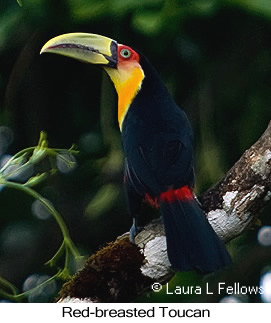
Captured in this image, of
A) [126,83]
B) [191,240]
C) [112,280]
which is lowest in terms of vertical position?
[112,280]

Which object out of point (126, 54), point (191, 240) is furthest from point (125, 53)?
point (191, 240)

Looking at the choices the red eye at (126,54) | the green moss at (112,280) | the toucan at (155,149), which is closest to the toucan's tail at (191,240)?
A: the toucan at (155,149)

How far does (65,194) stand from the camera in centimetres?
255

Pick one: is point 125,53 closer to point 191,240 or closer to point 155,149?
point 155,149

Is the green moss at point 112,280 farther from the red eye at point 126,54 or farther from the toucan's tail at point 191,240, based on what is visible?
the red eye at point 126,54

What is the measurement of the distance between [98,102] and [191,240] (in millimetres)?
571

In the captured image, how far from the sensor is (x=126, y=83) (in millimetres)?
2410

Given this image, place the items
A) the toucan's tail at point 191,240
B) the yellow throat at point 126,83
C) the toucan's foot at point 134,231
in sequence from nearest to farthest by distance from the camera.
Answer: the toucan's tail at point 191,240 < the toucan's foot at point 134,231 < the yellow throat at point 126,83

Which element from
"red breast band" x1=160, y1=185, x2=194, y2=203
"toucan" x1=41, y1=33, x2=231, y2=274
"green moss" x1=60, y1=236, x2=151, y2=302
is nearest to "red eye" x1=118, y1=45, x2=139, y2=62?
"toucan" x1=41, y1=33, x2=231, y2=274

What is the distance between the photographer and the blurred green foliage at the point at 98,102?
97.3 inches

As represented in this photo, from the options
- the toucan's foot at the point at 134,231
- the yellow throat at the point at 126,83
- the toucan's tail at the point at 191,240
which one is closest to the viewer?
the toucan's tail at the point at 191,240

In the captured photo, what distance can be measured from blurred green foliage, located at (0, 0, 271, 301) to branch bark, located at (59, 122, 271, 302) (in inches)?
7.2

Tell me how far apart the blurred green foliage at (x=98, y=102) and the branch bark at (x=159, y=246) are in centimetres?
18

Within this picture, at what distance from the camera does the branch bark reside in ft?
7.34
